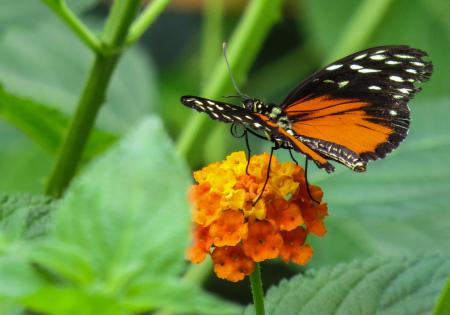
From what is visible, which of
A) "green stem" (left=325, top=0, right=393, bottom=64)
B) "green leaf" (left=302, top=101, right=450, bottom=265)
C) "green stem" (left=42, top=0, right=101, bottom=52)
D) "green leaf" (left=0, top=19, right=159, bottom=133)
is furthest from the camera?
"green leaf" (left=0, top=19, right=159, bottom=133)

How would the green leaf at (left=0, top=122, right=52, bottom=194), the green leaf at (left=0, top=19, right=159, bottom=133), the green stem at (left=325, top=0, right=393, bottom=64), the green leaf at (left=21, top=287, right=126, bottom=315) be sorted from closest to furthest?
1. the green leaf at (left=21, top=287, right=126, bottom=315)
2. the green stem at (left=325, top=0, right=393, bottom=64)
3. the green leaf at (left=0, top=19, right=159, bottom=133)
4. the green leaf at (left=0, top=122, right=52, bottom=194)

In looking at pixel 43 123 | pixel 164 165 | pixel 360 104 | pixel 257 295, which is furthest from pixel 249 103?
pixel 164 165

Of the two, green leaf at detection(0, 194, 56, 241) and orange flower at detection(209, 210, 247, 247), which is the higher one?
green leaf at detection(0, 194, 56, 241)

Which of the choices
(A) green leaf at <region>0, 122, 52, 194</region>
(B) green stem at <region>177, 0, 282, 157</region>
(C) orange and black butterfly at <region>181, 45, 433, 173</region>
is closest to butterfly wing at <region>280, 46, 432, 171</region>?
(C) orange and black butterfly at <region>181, 45, 433, 173</region>

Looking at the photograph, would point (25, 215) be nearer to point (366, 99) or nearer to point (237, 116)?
point (237, 116)

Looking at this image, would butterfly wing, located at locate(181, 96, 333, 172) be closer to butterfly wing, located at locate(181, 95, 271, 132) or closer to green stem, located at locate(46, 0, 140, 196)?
butterfly wing, located at locate(181, 95, 271, 132)

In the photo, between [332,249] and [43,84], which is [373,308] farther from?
[43,84]
